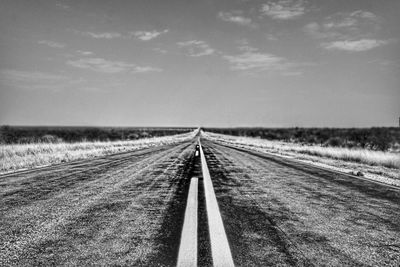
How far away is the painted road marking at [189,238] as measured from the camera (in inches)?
105

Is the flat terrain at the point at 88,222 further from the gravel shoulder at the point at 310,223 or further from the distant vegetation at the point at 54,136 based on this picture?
the distant vegetation at the point at 54,136

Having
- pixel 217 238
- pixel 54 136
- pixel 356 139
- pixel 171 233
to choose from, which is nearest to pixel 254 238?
pixel 217 238

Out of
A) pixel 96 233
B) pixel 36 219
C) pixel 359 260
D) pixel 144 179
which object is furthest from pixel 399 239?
pixel 144 179

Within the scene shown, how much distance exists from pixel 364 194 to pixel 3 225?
255 inches

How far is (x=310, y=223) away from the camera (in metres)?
3.97

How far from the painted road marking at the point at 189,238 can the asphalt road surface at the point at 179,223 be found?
0.07 m

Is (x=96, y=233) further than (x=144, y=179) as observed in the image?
No

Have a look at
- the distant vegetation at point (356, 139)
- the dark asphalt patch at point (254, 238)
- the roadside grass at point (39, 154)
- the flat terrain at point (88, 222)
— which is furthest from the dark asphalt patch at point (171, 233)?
the distant vegetation at point (356, 139)

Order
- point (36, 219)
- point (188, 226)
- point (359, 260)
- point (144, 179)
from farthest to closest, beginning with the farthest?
1. point (144, 179)
2. point (36, 219)
3. point (188, 226)
4. point (359, 260)

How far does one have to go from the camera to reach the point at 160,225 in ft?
12.3

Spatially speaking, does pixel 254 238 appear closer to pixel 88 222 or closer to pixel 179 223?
A: pixel 179 223

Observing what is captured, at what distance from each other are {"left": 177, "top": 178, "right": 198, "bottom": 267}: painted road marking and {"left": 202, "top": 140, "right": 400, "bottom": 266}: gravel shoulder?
0.41m

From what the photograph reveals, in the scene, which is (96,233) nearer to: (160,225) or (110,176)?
(160,225)

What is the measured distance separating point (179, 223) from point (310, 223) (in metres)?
1.79
